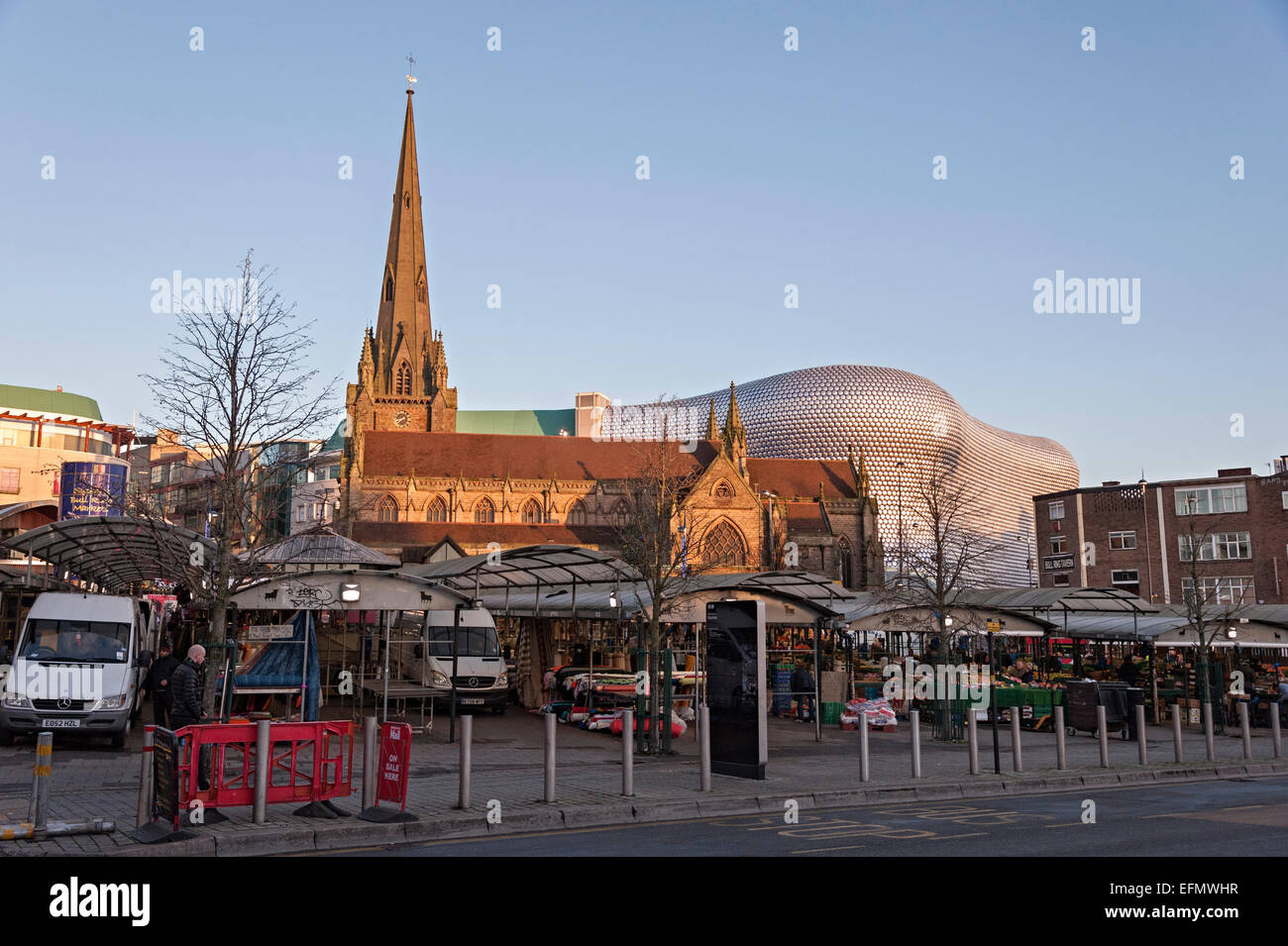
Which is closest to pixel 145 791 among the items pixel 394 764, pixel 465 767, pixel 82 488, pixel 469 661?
pixel 394 764

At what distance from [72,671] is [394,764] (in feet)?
31.3

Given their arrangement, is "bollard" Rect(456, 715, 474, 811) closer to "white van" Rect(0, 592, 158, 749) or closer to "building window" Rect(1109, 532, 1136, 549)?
"white van" Rect(0, 592, 158, 749)

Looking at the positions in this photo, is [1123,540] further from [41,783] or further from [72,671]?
[41,783]

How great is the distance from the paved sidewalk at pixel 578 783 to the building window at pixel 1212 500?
53.4m

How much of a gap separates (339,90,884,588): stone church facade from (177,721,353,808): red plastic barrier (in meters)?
61.8

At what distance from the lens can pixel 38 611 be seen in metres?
18.7

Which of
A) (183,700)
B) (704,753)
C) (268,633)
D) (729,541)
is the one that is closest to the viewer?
(183,700)

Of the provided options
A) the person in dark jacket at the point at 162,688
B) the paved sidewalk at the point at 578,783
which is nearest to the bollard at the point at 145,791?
the paved sidewalk at the point at 578,783

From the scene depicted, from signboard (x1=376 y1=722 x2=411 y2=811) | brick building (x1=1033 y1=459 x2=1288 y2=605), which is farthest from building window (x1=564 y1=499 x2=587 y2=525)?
signboard (x1=376 y1=722 x2=411 y2=811)

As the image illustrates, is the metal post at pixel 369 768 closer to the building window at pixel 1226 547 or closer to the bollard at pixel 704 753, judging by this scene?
the bollard at pixel 704 753

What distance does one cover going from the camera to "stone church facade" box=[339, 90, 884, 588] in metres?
78.1

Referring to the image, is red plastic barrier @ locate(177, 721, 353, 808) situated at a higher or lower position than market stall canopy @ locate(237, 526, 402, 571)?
lower

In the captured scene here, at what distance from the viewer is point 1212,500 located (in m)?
71.8

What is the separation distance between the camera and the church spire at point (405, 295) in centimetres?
8569
